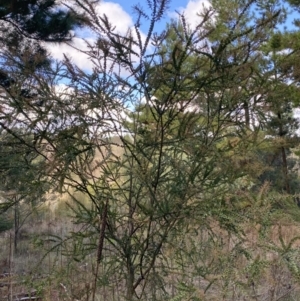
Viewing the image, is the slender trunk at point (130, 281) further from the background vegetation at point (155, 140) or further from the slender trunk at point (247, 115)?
the slender trunk at point (247, 115)

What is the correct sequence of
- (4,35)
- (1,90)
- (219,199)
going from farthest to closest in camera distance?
(4,35)
(1,90)
(219,199)

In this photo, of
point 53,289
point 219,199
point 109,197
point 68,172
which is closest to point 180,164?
point 219,199

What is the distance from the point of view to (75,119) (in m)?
1.92

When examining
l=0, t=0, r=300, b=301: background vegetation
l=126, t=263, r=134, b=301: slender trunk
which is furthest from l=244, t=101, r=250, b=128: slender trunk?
l=126, t=263, r=134, b=301: slender trunk

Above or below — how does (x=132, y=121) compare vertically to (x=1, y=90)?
below

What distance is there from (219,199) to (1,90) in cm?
105

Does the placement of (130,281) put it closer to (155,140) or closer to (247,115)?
(155,140)

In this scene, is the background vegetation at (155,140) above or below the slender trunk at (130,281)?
above

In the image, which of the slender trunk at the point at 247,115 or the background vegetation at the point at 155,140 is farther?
the slender trunk at the point at 247,115

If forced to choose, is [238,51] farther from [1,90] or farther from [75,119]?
[1,90]

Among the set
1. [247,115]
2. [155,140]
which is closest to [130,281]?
[155,140]

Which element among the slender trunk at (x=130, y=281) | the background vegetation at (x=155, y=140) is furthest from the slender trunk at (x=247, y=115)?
the slender trunk at (x=130, y=281)

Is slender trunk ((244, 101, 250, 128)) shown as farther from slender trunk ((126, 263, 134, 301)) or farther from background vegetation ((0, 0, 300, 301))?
slender trunk ((126, 263, 134, 301))

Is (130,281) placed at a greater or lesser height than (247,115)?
lesser
